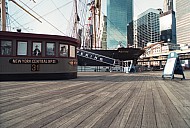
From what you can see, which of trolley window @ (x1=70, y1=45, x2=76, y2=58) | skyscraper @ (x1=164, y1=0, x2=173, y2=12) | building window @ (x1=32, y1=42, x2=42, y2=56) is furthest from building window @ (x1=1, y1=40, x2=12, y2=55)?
skyscraper @ (x1=164, y1=0, x2=173, y2=12)

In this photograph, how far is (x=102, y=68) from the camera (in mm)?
32156

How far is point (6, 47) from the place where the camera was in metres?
12.3

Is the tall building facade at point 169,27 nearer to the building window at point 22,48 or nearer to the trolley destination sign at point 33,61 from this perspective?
the trolley destination sign at point 33,61

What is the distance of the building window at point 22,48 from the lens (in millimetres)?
12477

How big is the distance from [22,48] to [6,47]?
1.02 meters

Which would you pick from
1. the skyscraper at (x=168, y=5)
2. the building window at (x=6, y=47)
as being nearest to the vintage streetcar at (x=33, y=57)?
the building window at (x=6, y=47)

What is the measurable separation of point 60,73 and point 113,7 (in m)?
47.8

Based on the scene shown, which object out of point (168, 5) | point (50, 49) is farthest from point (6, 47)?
point (168, 5)

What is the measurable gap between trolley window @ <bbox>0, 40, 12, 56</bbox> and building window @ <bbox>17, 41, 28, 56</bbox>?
0.51 meters

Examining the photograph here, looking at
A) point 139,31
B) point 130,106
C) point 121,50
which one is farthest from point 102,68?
point 139,31

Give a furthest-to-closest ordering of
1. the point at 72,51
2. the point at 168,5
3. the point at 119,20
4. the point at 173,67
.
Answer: the point at 168,5, the point at 119,20, the point at 72,51, the point at 173,67

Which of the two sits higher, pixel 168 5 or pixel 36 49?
pixel 168 5

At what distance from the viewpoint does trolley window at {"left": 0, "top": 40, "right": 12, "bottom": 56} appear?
12.2m

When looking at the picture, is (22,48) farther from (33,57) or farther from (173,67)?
(173,67)
